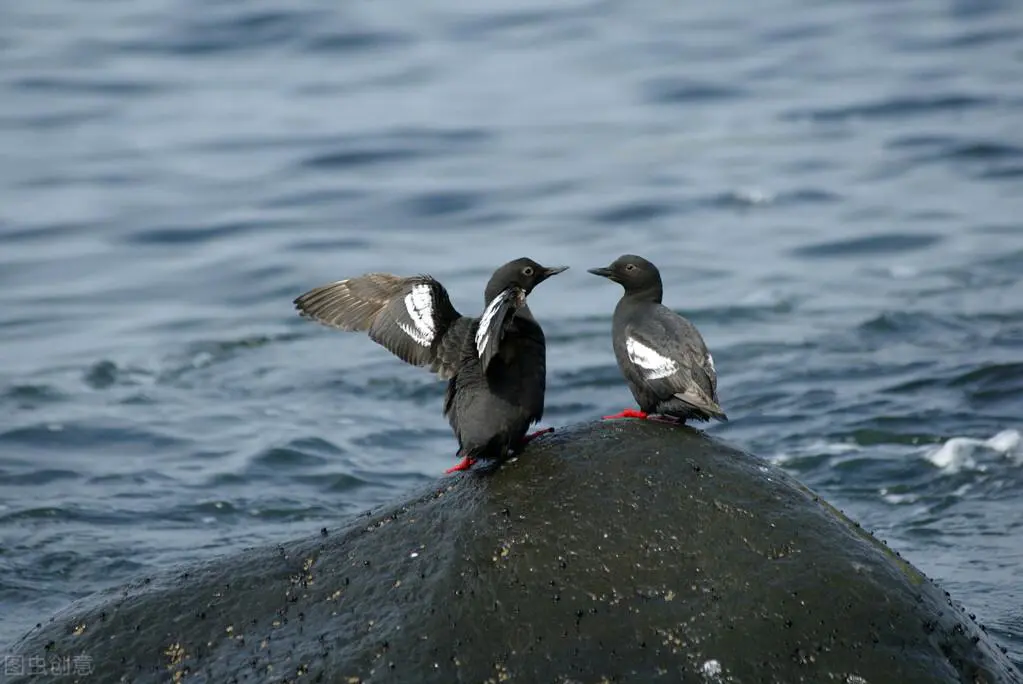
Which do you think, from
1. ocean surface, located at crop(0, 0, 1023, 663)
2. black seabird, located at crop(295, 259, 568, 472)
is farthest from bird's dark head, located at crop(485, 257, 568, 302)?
ocean surface, located at crop(0, 0, 1023, 663)

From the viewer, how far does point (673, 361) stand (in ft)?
A: 22.0

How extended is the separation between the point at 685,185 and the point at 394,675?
13.0 metres

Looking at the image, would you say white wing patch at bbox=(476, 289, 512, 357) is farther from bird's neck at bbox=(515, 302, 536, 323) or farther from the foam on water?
the foam on water

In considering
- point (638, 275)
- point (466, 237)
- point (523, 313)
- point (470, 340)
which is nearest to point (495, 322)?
point (523, 313)

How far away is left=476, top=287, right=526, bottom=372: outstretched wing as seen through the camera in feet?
20.5

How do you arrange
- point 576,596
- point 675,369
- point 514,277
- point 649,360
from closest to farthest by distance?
1. point 576,596
2. point 675,369
3. point 649,360
4. point 514,277

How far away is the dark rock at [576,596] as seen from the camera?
5.47 meters

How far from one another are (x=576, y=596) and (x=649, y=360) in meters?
1.51

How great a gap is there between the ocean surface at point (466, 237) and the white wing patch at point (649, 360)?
7.44ft

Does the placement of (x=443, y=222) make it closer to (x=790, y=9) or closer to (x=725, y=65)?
(x=725, y=65)

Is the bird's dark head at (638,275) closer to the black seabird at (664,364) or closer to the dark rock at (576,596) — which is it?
the black seabird at (664,364)

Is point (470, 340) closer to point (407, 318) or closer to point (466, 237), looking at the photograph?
→ point (407, 318)

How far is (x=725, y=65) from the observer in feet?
73.5

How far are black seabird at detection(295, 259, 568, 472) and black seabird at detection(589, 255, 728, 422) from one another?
1.49 ft
